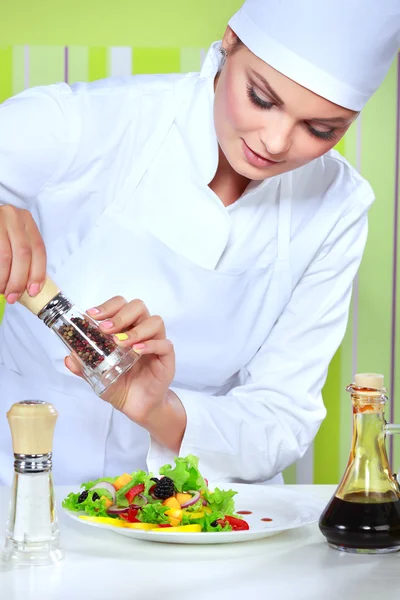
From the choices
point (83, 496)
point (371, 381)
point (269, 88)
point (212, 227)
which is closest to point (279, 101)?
point (269, 88)

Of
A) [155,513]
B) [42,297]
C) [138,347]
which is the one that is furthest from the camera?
[138,347]

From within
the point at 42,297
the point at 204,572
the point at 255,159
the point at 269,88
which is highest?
the point at 269,88

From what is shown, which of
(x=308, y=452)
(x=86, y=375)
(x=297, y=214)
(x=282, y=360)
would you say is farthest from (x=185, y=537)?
(x=308, y=452)

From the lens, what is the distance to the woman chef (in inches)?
57.7

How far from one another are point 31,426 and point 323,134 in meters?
0.78

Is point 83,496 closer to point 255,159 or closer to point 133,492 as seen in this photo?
point 133,492

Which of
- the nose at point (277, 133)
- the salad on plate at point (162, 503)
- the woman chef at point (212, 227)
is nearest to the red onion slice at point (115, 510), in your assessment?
the salad on plate at point (162, 503)

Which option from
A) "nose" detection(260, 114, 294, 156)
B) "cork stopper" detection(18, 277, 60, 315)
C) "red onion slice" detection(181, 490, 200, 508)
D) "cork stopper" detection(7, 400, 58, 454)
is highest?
"nose" detection(260, 114, 294, 156)

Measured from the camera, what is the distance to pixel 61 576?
3.03 feet

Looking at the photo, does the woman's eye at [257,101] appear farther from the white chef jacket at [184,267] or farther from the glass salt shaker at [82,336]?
the glass salt shaker at [82,336]

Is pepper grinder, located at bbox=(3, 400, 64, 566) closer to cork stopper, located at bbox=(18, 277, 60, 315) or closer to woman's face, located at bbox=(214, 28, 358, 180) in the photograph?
cork stopper, located at bbox=(18, 277, 60, 315)

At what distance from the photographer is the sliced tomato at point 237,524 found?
1.06 m

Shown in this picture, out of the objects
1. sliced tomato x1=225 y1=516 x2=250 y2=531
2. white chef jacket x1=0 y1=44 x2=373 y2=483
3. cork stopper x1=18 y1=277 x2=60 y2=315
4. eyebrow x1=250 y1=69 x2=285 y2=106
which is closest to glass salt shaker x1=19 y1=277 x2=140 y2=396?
cork stopper x1=18 y1=277 x2=60 y2=315

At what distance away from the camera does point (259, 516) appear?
3.81ft
